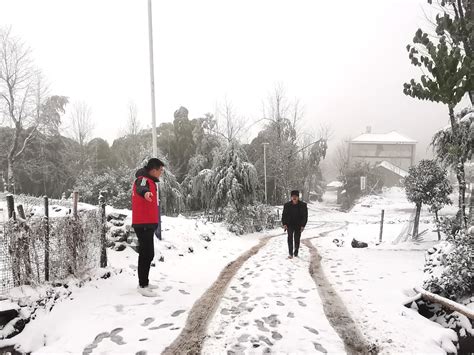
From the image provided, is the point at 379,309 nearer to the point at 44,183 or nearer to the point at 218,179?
the point at 218,179

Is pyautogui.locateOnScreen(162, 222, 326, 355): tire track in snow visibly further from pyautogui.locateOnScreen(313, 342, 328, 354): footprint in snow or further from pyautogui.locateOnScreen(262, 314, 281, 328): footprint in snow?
pyautogui.locateOnScreen(313, 342, 328, 354): footprint in snow

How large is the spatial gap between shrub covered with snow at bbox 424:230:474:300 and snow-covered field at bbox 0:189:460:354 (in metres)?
0.53

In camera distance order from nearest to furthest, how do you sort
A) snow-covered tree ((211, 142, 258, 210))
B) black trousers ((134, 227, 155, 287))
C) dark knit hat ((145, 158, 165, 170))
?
1. black trousers ((134, 227, 155, 287))
2. dark knit hat ((145, 158, 165, 170))
3. snow-covered tree ((211, 142, 258, 210))

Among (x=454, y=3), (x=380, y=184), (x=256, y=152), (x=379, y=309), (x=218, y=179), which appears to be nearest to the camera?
(x=379, y=309)

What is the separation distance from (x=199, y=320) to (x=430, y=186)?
1232cm

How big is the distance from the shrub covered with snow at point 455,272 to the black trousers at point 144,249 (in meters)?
4.48

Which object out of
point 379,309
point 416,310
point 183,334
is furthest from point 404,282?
point 183,334

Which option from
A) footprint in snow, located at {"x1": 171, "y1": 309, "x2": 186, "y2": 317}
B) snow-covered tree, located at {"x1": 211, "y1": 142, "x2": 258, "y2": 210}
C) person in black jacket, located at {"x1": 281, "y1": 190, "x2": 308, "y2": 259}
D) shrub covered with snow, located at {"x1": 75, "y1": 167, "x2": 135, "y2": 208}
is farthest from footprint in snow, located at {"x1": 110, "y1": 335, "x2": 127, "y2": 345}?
shrub covered with snow, located at {"x1": 75, "y1": 167, "x2": 135, "y2": 208}

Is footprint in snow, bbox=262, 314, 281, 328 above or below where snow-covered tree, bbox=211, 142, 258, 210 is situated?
below

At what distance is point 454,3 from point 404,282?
7637 mm

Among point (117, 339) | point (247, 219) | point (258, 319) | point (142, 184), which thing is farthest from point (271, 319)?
point (247, 219)

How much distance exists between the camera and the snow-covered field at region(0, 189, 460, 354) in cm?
363

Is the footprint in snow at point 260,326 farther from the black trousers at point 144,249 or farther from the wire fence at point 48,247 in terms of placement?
the wire fence at point 48,247

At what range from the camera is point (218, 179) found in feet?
53.2
